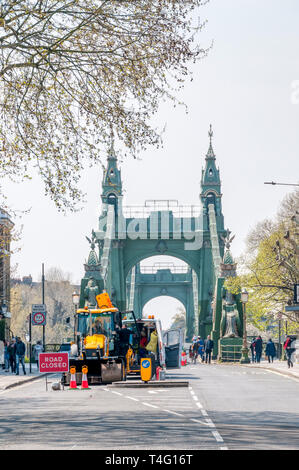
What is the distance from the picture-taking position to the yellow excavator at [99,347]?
27531 mm

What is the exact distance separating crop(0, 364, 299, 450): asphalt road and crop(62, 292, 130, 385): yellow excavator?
0.98m

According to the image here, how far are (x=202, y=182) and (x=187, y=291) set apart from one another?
1559 inches

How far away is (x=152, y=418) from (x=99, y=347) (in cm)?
1141

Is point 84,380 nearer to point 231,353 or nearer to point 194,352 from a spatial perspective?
point 194,352

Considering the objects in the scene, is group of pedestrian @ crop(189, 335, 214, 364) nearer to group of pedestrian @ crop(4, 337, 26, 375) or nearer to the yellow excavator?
group of pedestrian @ crop(4, 337, 26, 375)

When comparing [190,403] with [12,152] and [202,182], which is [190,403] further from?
[202,182]

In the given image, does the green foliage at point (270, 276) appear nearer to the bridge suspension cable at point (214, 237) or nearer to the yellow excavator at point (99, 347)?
the yellow excavator at point (99, 347)

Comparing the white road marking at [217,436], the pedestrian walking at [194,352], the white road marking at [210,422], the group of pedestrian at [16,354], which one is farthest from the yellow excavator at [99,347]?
the pedestrian walking at [194,352]

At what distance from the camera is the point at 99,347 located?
91.6 feet

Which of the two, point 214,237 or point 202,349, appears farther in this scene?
point 214,237

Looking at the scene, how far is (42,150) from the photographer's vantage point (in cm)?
2009

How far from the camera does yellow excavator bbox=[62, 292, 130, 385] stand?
2753 centimetres

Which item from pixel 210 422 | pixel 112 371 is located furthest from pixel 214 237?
pixel 210 422
